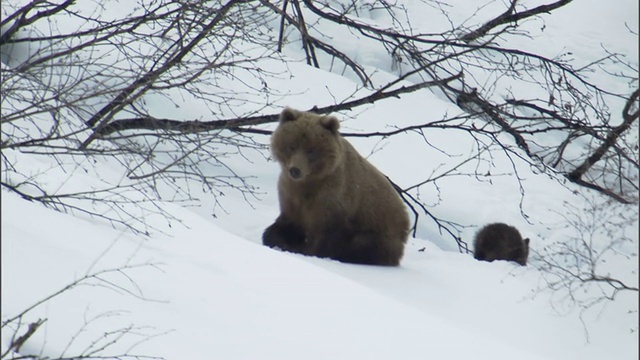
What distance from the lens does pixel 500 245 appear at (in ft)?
37.3

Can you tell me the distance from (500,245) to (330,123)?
3844 millimetres

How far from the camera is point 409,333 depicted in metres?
5.11

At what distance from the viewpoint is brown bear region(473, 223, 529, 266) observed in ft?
36.8

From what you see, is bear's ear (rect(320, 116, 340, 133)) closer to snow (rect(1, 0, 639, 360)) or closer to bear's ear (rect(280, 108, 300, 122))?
bear's ear (rect(280, 108, 300, 122))

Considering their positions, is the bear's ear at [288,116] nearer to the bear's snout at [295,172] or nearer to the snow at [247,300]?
the bear's snout at [295,172]

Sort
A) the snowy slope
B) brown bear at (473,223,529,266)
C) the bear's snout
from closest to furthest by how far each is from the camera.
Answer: the snowy slope < the bear's snout < brown bear at (473,223,529,266)

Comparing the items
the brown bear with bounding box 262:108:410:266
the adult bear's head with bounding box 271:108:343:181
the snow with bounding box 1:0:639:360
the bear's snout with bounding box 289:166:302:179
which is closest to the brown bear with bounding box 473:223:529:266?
the snow with bounding box 1:0:639:360

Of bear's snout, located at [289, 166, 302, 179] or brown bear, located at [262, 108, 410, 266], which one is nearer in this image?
bear's snout, located at [289, 166, 302, 179]

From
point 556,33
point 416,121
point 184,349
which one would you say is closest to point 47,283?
point 184,349

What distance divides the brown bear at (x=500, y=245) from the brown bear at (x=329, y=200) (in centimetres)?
253

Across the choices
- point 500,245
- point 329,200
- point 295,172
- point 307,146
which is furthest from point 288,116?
point 500,245

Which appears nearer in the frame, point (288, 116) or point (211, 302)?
point (211, 302)

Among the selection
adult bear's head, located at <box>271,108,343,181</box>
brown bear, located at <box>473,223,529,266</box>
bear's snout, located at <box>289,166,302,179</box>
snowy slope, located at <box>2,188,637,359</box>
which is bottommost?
snowy slope, located at <box>2,188,637,359</box>

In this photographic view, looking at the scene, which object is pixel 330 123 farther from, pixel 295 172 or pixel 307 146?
pixel 295 172
